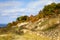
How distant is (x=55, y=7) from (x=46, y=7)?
2.25 meters

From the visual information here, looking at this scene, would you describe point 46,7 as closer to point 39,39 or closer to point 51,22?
point 51,22

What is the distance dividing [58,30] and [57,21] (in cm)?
529

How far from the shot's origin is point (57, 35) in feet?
86.4

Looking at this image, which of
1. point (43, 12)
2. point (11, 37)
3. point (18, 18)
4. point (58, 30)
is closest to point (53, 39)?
point (58, 30)

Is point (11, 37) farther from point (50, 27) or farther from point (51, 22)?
point (51, 22)

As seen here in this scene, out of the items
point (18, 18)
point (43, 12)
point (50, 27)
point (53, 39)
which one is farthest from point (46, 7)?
point (53, 39)

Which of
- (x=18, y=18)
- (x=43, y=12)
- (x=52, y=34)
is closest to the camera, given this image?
(x=52, y=34)

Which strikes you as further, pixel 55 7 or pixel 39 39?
pixel 55 7

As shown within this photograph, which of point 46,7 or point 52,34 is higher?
point 46,7

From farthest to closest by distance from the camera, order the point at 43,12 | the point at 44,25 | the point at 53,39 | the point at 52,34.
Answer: the point at 43,12, the point at 44,25, the point at 52,34, the point at 53,39

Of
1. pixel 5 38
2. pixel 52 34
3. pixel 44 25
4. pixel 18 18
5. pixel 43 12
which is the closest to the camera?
pixel 5 38

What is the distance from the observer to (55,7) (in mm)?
49969

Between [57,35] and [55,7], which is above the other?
[55,7]

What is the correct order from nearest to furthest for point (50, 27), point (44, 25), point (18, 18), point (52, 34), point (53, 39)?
point (53, 39), point (52, 34), point (50, 27), point (44, 25), point (18, 18)
